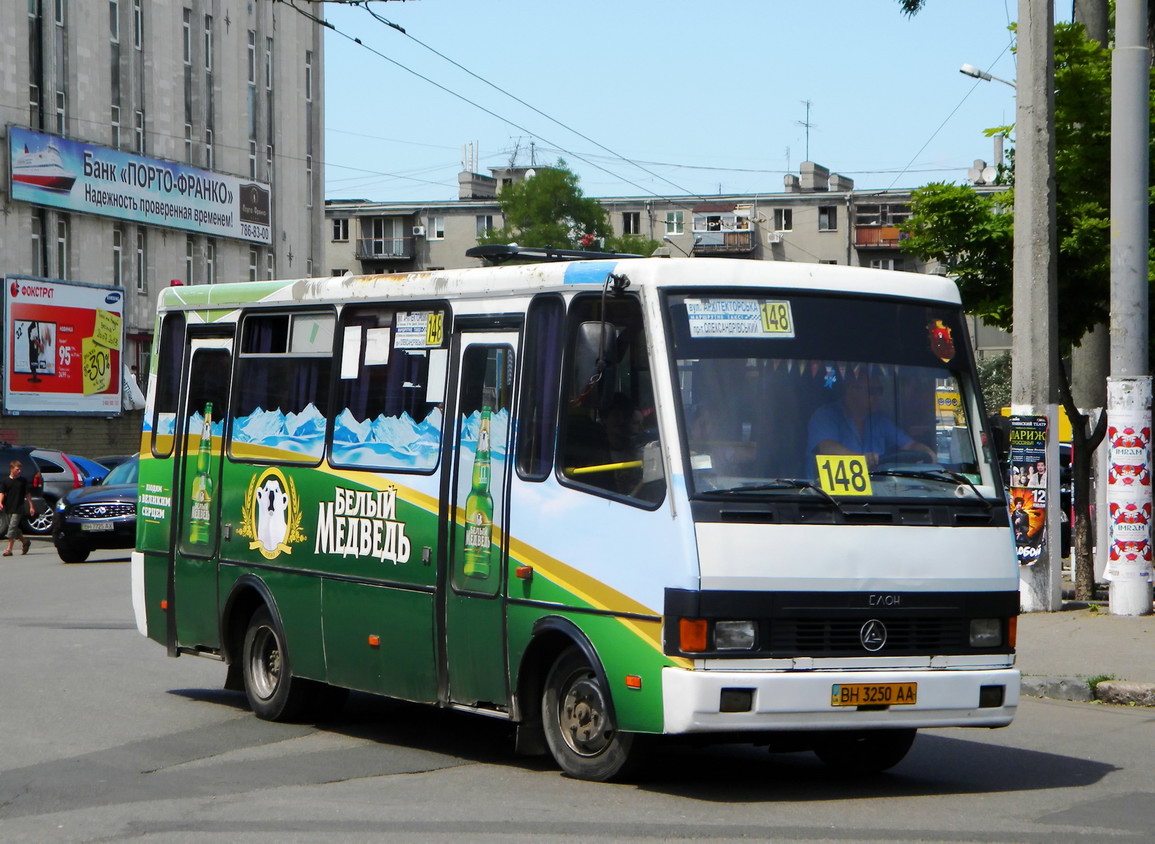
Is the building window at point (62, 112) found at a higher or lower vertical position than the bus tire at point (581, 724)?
higher

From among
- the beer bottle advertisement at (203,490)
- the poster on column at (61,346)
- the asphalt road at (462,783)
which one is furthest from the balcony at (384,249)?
the beer bottle advertisement at (203,490)

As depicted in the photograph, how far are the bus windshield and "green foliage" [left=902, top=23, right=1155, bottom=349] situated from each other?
1003 centimetres

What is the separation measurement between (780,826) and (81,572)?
64.6 feet

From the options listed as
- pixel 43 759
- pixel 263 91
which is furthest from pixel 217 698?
pixel 263 91

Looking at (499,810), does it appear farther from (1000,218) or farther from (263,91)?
(263,91)

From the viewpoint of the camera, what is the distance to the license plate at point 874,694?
8078mm

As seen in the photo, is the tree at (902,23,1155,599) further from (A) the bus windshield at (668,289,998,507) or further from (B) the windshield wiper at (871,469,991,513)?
(B) the windshield wiper at (871,469,991,513)

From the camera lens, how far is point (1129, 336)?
16375 millimetres

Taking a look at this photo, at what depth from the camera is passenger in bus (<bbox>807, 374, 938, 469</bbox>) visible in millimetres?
8383

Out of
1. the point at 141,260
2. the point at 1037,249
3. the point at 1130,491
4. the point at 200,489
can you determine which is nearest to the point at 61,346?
the point at 141,260

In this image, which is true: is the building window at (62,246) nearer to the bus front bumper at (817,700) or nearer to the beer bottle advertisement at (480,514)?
the beer bottle advertisement at (480,514)

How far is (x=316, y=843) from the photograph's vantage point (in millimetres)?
7188

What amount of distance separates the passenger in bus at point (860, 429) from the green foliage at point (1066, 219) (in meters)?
10.4

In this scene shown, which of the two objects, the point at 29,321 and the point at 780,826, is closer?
the point at 780,826
